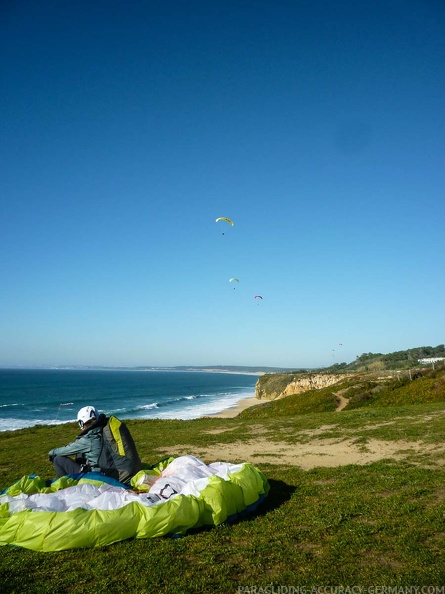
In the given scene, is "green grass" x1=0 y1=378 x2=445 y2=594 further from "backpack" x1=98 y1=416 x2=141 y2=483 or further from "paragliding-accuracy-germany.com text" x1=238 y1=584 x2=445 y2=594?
"backpack" x1=98 y1=416 x2=141 y2=483

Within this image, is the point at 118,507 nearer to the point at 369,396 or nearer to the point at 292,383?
the point at 369,396

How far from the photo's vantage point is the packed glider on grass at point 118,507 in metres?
6.11

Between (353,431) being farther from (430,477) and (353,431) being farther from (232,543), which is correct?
(232,543)

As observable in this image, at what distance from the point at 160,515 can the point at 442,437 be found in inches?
461

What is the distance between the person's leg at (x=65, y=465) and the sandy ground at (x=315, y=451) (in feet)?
19.4

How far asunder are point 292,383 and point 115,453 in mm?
62261

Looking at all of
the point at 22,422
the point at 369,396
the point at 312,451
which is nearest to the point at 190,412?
the point at 22,422

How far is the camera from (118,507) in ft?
22.3

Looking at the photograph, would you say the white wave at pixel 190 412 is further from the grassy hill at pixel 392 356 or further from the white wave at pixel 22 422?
the grassy hill at pixel 392 356

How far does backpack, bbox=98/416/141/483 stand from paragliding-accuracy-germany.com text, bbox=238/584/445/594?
4431 millimetres

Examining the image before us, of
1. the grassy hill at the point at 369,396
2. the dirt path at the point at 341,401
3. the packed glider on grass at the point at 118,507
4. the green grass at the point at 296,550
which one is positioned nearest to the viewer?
the green grass at the point at 296,550

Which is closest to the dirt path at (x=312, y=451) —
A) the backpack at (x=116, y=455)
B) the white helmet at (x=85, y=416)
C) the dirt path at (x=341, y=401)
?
the backpack at (x=116, y=455)

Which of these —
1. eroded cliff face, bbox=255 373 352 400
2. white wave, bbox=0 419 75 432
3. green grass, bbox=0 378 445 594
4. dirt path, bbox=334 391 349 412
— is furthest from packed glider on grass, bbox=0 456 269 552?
eroded cliff face, bbox=255 373 352 400

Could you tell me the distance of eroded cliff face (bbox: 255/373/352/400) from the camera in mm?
63750
